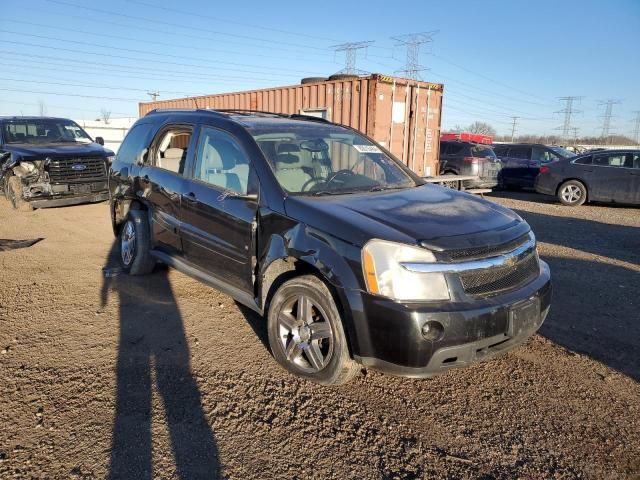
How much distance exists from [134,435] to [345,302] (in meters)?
1.39

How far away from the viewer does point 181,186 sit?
4.18m

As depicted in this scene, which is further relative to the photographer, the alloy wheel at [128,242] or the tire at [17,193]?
the tire at [17,193]

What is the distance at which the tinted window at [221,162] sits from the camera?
3629 millimetres

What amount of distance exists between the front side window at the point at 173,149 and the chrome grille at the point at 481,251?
270cm

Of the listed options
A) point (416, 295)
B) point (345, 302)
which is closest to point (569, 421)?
point (416, 295)

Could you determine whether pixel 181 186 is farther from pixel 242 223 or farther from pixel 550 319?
pixel 550 319

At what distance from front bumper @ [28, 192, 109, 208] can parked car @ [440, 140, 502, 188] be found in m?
9.36

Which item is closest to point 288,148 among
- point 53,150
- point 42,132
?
point 53,150

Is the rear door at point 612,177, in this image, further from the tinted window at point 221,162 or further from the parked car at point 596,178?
the tinted window at point 221,162

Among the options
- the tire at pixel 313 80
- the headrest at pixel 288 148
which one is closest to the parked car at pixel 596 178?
the tire at pixel 313 80

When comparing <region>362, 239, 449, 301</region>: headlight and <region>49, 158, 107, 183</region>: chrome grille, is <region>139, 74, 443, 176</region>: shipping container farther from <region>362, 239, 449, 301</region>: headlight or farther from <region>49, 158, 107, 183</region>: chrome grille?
<region>362, 239, 449, 301</region>: headlight

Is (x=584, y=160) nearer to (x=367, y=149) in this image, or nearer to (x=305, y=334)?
(x=367, y=149)

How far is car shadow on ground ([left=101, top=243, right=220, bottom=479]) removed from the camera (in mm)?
2361

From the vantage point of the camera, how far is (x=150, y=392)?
298 cm
